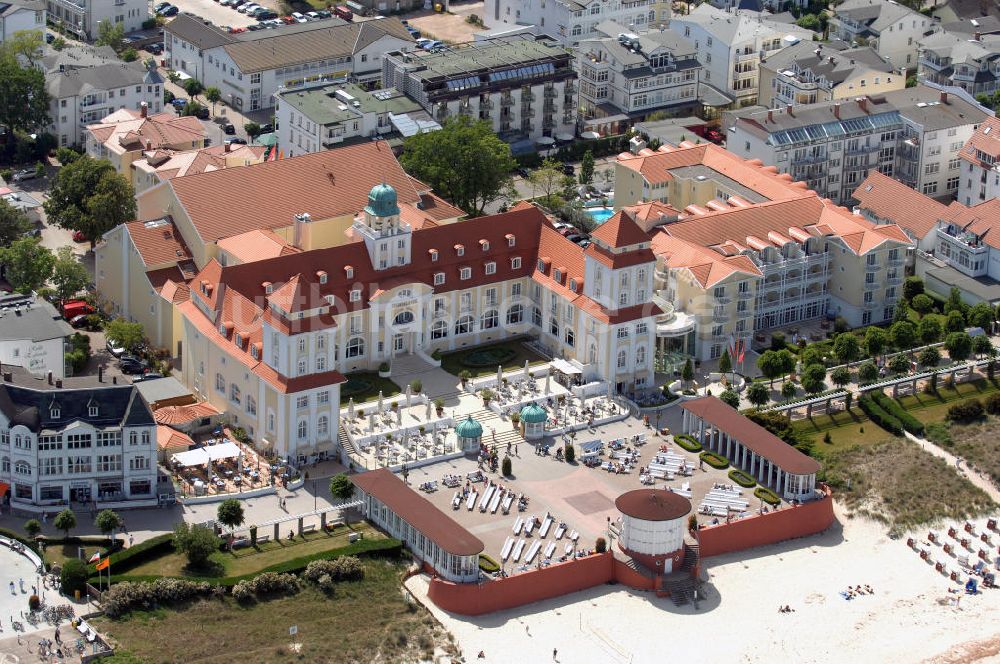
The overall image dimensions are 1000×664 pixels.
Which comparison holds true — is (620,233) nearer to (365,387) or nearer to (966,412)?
(365,387)

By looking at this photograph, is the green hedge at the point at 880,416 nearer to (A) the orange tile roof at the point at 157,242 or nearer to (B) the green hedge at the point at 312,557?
(B) the green hedge at the point at 312,557

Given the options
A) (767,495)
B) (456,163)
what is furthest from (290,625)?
(456,163)

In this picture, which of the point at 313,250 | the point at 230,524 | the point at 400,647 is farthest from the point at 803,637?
the point at 313,250

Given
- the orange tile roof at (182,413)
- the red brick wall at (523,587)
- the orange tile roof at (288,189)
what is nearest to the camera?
the red brick wall at (523,587)

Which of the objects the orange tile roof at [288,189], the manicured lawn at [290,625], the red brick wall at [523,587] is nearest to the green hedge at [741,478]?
the red brick wall at [523,587]

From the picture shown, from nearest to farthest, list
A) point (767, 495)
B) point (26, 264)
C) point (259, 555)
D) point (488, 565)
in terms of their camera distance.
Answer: point (488, 565) → point (259, 555) → point (767, 495) → point (26, 264)

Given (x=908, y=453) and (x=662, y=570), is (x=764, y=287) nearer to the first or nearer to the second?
(x=908, y=453)
